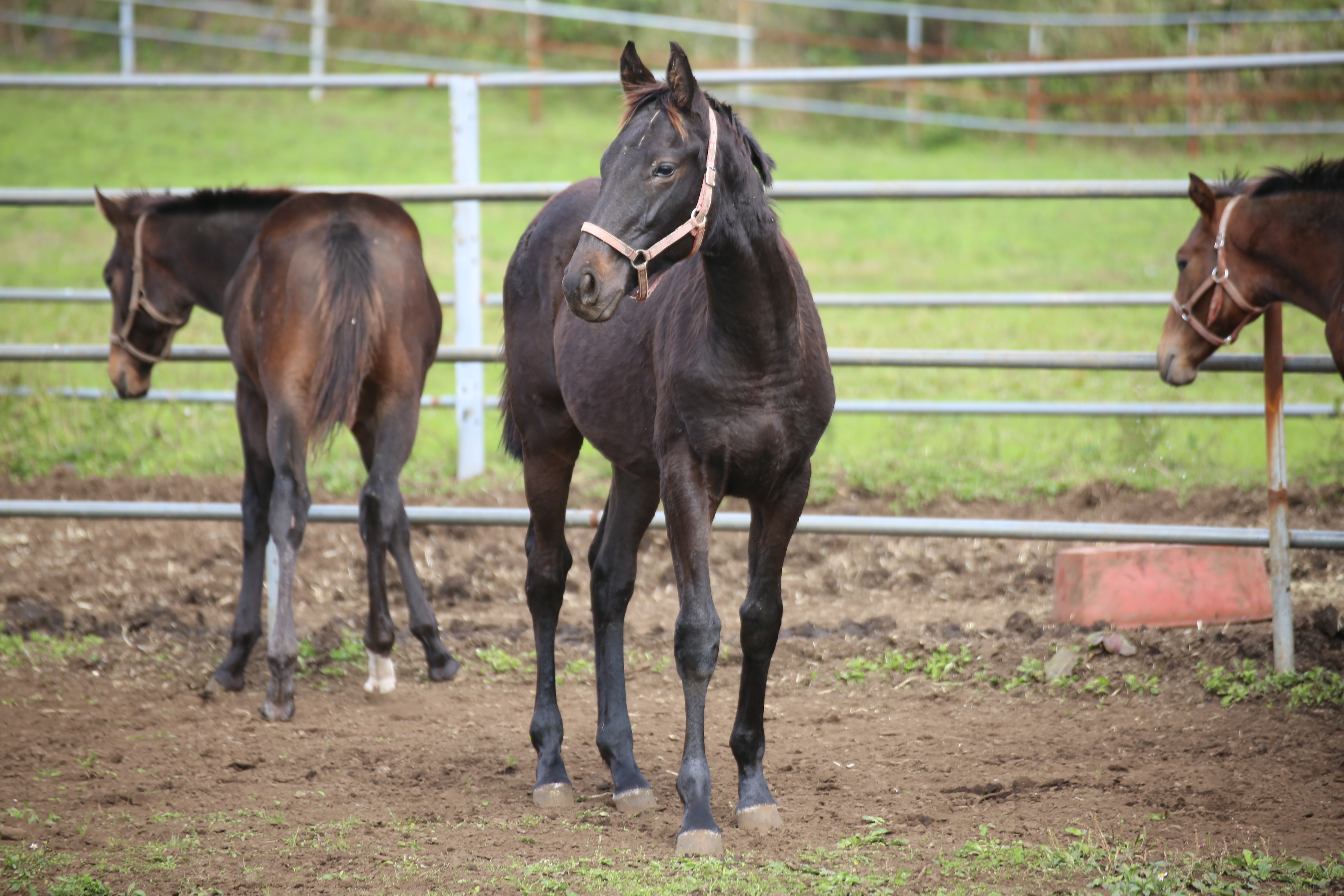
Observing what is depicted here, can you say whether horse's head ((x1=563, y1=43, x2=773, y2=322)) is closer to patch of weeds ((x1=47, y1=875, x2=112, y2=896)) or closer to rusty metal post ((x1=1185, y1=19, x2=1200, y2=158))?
patch of weeds ((x1=47, y1=875, x2=112, y2=896))

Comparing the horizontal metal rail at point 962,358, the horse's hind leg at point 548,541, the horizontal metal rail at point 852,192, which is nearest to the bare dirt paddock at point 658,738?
the horse's hind leg at point 548,541

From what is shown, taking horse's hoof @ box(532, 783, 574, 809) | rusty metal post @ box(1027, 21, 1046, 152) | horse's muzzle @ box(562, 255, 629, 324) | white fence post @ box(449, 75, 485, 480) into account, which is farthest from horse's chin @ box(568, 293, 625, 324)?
rusty metal post @ box(1027, 21, 1046, 152)

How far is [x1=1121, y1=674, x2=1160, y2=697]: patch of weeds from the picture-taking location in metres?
3.98

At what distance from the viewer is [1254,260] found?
418 cm

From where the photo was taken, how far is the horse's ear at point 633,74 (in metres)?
2.94

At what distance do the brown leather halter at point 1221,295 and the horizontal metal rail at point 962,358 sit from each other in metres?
0.11

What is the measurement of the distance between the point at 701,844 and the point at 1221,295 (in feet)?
9.16

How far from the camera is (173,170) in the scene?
1425cm

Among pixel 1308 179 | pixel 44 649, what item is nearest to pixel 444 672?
pixel 44 649

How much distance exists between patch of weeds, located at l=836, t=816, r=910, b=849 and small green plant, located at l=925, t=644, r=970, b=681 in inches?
49.9

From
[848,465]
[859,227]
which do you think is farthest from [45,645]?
[859,227]

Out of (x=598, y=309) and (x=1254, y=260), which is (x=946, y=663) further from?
(x=598, y=309)

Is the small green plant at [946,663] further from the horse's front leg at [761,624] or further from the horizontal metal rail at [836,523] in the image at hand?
the horse's front leg at [761,624]

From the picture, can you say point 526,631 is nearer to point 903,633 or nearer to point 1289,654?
point 903,633
